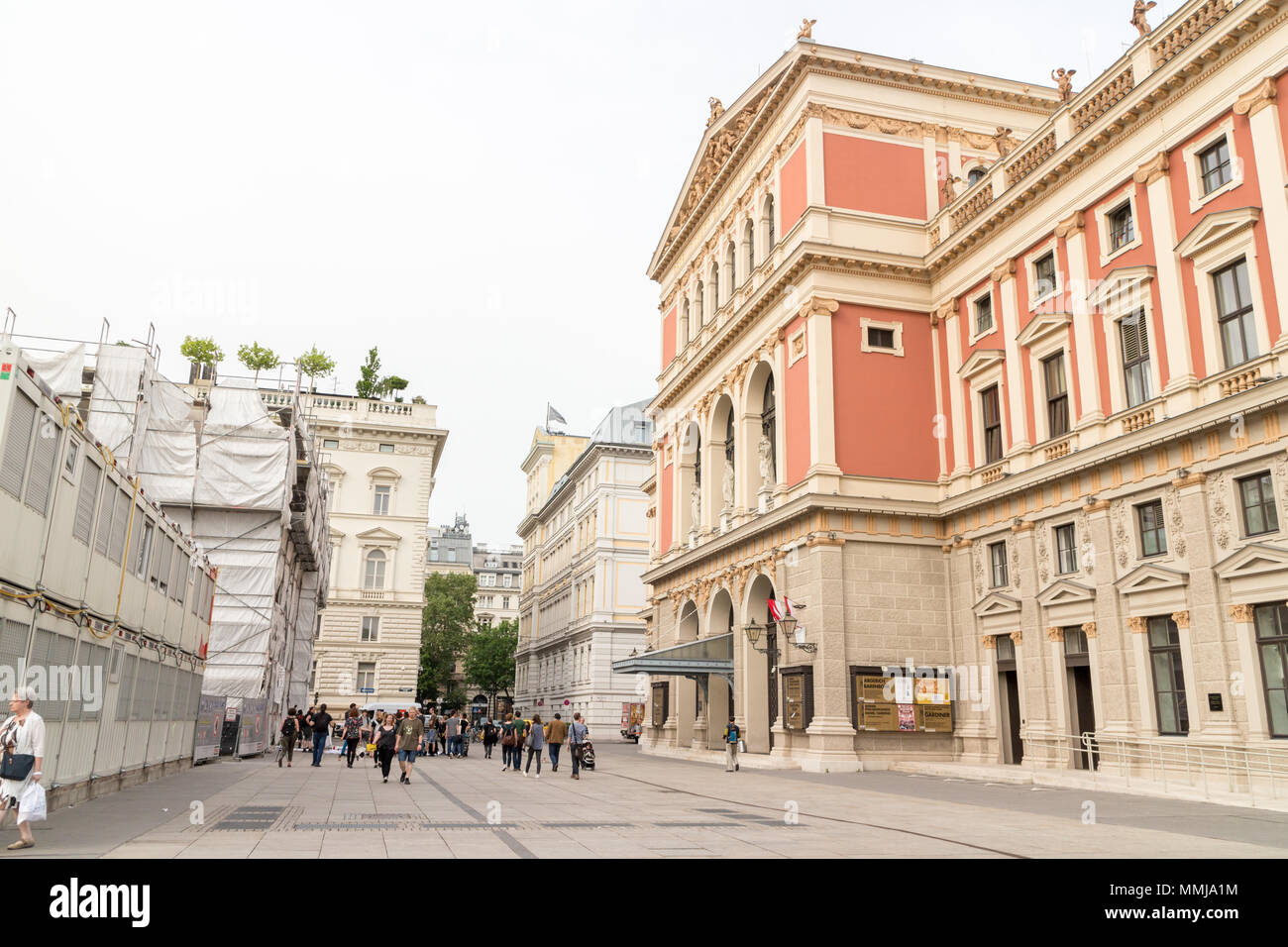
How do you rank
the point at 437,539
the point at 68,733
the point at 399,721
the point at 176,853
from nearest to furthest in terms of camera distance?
the point at 176,853 < the point at 68,733 < the point at 399,721 < the point at 437,539

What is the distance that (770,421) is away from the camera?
120ft

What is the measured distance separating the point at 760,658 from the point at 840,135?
59.8ft

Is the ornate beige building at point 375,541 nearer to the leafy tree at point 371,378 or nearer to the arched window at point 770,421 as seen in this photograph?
the leafy tree at point 371,378

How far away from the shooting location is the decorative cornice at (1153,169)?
2280 centimetres

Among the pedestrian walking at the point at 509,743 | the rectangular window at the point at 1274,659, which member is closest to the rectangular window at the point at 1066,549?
the rectangular window at the point at 1274,659

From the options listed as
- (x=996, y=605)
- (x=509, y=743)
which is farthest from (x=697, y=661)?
(x=996, y=605)

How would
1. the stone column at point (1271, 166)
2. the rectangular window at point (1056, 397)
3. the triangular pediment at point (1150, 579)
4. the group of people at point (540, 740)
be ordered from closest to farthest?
the stone column at point (1271, 166), the triangular pediment at point (1150, 579), the rectangular window at point (1056, 397), the group of people at point (540, 740)

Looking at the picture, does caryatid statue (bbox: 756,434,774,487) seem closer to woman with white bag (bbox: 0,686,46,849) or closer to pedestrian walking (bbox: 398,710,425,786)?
pedestrian walking (bbox: 398,710,425,786)

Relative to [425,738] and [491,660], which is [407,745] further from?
[491,660]

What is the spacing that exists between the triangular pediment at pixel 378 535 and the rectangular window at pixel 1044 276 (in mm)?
47067

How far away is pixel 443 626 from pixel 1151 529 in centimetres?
8387

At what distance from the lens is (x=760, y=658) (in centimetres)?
3447

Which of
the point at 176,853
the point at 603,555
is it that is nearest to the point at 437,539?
the point at 603,555

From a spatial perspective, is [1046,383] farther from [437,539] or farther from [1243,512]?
[437,539]
